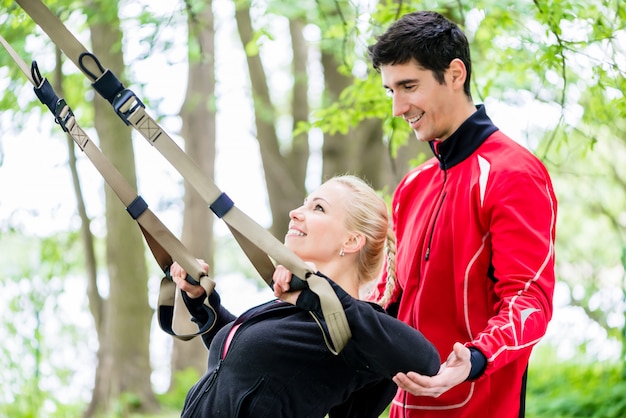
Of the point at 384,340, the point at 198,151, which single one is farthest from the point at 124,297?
the point at 384,340

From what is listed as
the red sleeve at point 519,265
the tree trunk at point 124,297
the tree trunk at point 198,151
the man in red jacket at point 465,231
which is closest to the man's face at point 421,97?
the man in red jacket at point 465,231

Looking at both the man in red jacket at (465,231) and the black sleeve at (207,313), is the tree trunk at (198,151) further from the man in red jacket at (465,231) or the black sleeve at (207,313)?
the man in red jacket at (465,231)

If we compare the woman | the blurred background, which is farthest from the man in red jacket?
the blurred background

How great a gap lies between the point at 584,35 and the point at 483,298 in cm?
222

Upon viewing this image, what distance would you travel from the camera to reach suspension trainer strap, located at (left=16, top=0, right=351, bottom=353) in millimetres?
1981

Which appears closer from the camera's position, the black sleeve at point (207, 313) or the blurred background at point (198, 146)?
the black sleeve at point (207, 313)

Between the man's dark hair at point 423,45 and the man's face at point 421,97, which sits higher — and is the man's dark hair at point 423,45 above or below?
above

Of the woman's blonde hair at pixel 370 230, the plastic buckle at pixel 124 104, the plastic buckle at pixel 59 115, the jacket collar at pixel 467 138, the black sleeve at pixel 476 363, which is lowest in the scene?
the black sleeve at pixel 476 363

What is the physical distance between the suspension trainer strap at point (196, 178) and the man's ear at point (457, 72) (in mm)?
808

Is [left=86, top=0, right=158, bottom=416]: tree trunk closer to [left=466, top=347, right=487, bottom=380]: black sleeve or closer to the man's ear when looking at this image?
the man's ear

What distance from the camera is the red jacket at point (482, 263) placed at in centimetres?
214

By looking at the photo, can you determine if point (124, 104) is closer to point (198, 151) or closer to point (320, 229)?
point (320, 229)

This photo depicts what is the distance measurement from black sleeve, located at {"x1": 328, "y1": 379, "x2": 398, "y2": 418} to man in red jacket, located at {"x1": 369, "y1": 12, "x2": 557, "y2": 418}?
71 mm

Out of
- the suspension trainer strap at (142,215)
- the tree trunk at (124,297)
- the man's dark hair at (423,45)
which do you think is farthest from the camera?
the tree trunk at (124,297)
